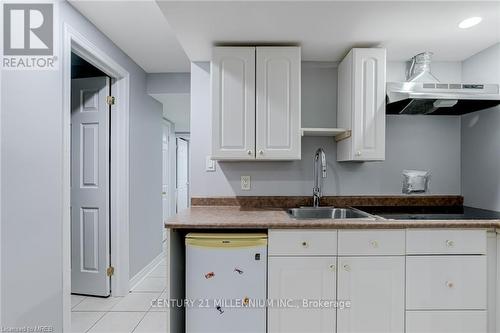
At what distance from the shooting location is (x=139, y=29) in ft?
7.68

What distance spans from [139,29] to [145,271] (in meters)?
2.54

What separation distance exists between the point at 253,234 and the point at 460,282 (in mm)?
1229

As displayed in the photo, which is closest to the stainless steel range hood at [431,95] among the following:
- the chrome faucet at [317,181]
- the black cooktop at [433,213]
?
the chrome faucet at [317,181]

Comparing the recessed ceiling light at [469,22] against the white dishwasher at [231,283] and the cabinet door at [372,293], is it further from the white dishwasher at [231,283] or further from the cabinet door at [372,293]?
the white dishwasher at [231,283]

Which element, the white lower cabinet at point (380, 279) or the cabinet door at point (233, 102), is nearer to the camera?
the white lower cabinet at point (380, 279)

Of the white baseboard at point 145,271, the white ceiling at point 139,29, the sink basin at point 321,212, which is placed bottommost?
the white baseboard at point 145,271

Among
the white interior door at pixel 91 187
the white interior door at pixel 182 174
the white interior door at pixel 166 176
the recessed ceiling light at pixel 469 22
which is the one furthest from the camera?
the white interior door at pixel 182 174

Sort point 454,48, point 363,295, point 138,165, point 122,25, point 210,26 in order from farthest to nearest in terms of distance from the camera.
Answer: point 138,165
point 122,25
point 454,48
point 210,26
point 363,295

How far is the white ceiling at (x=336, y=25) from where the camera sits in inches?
62.7

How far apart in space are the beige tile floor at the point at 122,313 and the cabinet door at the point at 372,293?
4.63 ft

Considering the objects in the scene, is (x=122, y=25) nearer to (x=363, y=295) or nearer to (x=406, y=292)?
(x=363, y=295)

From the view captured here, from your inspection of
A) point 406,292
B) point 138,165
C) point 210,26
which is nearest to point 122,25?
point 210,26

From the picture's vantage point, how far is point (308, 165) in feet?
7.77

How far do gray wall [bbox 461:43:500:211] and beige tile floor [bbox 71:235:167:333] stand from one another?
261 centimetres
